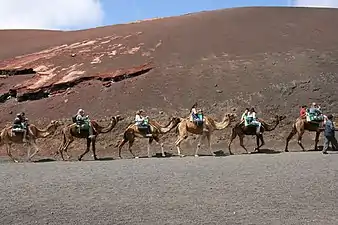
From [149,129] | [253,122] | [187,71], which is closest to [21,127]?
[149,129]

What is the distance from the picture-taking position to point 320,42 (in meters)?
39.8

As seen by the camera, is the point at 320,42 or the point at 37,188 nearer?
the point at 37,188

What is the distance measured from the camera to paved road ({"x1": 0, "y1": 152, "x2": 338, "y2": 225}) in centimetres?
1147

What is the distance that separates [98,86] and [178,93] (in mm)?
5380

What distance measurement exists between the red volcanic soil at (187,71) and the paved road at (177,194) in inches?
362

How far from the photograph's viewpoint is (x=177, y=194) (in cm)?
1337

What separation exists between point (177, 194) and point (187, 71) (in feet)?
74.5

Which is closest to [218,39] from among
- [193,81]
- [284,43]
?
[284,43]

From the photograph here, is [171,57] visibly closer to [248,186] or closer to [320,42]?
[320,42]

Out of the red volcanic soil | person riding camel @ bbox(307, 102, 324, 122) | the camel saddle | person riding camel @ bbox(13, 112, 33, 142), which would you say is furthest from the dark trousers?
the camel saddle

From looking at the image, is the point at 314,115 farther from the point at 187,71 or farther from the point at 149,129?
the point at 187,71

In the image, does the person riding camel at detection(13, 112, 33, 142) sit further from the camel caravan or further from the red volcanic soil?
the red volcanic soil

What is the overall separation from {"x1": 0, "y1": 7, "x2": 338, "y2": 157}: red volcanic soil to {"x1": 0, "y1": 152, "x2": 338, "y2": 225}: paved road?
919cm

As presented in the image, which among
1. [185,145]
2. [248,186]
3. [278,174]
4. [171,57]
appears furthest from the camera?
[171,57]
